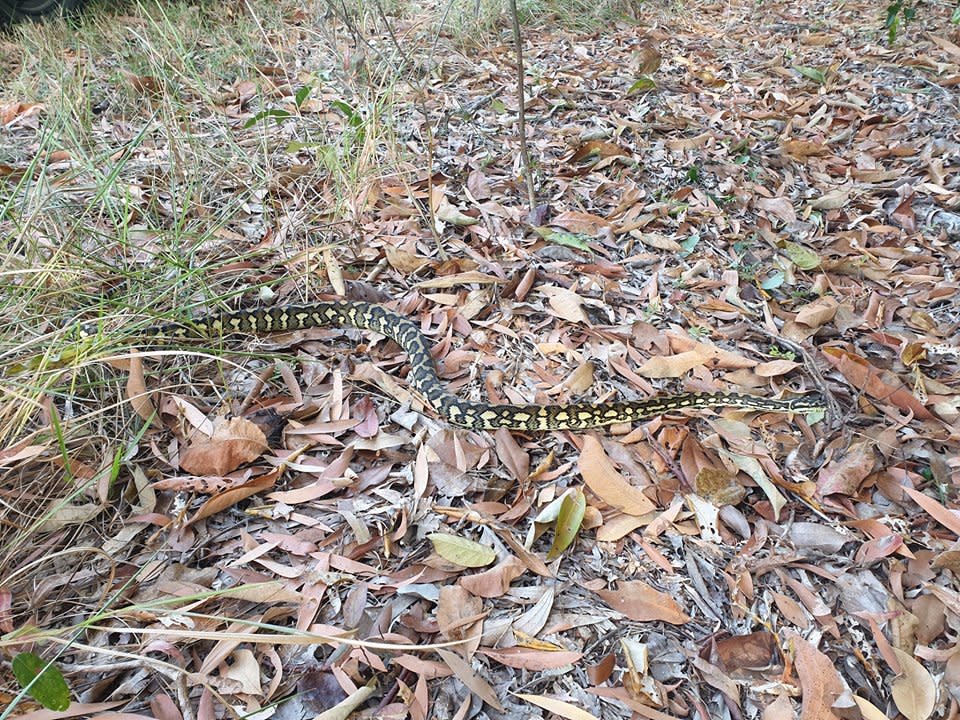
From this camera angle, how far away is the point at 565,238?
423 cm

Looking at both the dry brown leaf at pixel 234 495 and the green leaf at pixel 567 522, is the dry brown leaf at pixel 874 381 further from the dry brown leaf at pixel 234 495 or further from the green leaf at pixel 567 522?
the dry brown leaf at pixel 234 495

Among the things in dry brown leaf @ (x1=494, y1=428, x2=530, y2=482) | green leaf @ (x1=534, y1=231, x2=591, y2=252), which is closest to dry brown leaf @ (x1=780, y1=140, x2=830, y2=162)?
green leaf @ (x1=534, y1=231, x2=591, y2=252)

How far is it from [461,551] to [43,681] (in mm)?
1402

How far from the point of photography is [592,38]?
7.17 m

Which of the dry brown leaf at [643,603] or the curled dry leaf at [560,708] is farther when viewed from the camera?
the dry brown leaf at [643,603]

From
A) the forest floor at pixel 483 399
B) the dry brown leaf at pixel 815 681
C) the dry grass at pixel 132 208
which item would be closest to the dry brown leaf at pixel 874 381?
the forest floor at pixel 483 399

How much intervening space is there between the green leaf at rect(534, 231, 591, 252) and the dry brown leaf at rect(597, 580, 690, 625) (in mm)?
2399

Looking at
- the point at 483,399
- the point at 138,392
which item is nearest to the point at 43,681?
the point at 138,392

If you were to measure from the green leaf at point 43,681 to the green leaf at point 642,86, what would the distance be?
5802 millimetres

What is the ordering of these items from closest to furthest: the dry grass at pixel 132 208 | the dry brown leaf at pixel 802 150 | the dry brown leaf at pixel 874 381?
the dry grass at pixel 132 208, the dry brown leaf at pixel 874 381, the dry brown leaf at pixel 802 150

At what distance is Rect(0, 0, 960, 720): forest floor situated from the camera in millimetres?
2213

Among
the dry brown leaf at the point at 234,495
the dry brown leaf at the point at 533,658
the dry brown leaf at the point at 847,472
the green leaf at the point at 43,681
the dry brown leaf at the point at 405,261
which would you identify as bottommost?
the dry brown leaf at the point at 847,472

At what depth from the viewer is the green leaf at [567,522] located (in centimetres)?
255

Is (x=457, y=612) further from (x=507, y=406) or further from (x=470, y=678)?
(x=507, y=406)
